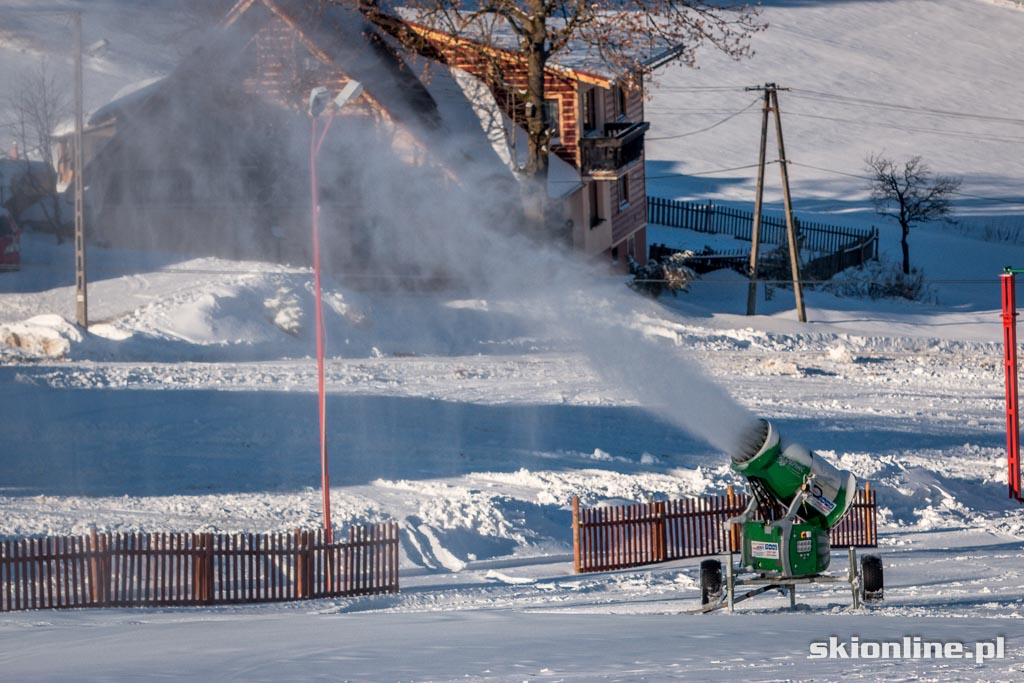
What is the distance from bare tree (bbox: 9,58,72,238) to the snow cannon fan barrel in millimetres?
30772

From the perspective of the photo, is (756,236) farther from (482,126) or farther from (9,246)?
(9,246)

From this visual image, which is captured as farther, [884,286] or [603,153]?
[884,286]

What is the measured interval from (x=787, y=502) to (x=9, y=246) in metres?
27.9

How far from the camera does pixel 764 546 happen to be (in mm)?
12656

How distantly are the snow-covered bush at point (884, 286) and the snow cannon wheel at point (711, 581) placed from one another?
1216 inches

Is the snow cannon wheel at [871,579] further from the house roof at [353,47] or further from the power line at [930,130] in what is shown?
the power line at [930,130]

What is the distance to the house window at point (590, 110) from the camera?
41.6 m

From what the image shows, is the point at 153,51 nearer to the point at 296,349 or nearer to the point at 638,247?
the point at 638,247

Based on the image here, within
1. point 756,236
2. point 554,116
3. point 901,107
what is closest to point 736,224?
point 554,116

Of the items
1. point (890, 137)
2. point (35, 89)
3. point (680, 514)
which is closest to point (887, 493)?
point (680, 514)

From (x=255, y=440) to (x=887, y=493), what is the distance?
10.4 m

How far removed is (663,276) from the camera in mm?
41906

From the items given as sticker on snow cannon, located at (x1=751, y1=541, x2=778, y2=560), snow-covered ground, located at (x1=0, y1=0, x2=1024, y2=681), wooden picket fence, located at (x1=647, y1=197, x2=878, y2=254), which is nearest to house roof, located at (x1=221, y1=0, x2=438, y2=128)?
snow-covered ground, located at (x1=0, y1=0, x2=1024, y2=681)

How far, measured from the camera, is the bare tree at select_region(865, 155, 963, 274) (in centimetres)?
5325
